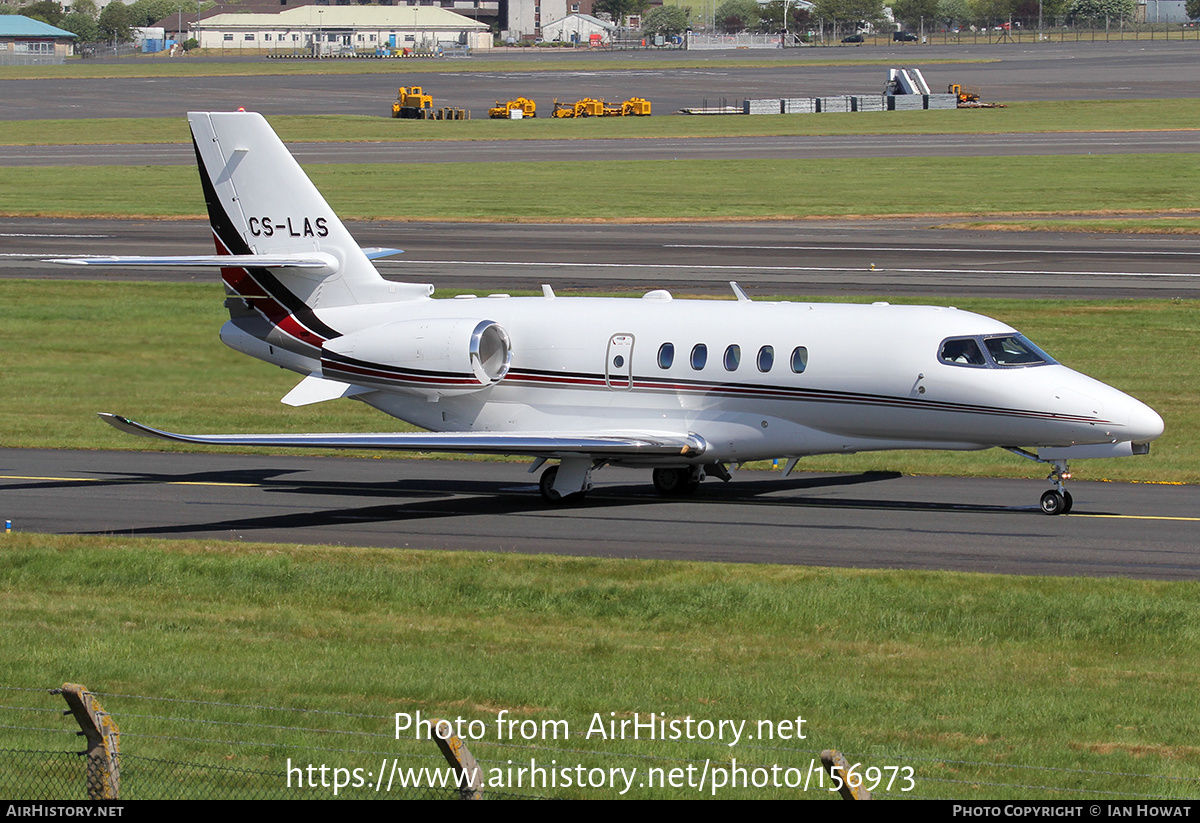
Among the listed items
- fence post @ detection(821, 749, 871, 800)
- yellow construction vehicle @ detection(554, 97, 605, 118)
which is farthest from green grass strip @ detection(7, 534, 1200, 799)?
yellow construction vehicle @ detection(554, 97, 605, 118)

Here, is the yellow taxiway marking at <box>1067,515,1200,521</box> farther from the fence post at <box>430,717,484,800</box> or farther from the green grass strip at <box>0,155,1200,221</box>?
the green grass strip at <box>0,155,1200,221</box>

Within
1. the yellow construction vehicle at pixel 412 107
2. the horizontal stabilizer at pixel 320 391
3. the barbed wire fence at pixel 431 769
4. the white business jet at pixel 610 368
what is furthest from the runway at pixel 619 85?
the barbed wire fence at pixel 431 769

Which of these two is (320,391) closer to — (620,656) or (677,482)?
(677,482)

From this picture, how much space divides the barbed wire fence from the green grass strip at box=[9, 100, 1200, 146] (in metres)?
97.6

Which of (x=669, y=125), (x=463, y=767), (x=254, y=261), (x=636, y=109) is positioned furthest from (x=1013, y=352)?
(x=636, y=109)

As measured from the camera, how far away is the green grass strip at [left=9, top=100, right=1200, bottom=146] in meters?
110

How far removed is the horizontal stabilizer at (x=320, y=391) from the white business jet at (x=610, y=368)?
5 centimetres

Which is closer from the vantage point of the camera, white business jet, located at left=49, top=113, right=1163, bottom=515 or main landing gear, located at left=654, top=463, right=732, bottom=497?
white business jet, located at left=49, top=113, right=1163, bottom=515

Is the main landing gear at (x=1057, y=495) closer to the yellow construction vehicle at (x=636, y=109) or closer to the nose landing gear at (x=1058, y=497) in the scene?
the nose landing gear at (x=1058, y=497)

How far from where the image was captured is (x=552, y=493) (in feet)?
89.3

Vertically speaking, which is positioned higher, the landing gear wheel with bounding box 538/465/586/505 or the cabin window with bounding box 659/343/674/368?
the cabin window with bounding box 659/343/674/368
